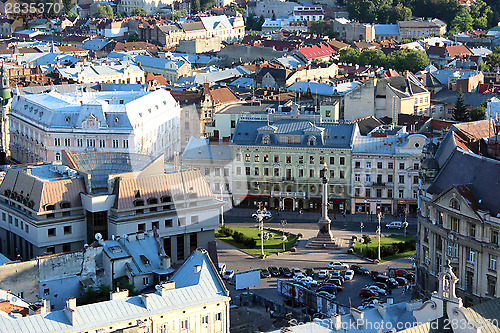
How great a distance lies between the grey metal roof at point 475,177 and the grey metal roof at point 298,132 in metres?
28.2

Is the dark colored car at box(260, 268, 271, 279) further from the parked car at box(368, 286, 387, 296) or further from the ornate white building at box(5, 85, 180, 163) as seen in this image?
the ornate white building at box(5, 85, 180, 163)

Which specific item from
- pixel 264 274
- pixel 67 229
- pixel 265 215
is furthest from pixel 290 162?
pixel 67 229

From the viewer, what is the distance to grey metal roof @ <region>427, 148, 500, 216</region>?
238ft

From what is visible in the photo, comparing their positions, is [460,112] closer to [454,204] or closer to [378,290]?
[378,290]

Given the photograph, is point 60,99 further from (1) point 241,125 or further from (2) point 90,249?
(2) point 90,249

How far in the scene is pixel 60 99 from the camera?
119625mm

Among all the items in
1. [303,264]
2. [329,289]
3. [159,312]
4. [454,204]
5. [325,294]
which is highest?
[454,204]

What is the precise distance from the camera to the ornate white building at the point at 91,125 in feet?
365

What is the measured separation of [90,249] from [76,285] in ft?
9.23

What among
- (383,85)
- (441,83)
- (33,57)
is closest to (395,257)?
(383,85)

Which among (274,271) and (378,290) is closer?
(378,290)

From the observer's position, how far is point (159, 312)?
60.5 metres

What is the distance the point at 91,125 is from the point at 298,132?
22.8 metres

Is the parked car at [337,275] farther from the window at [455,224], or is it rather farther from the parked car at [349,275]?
the window at [455,224]
